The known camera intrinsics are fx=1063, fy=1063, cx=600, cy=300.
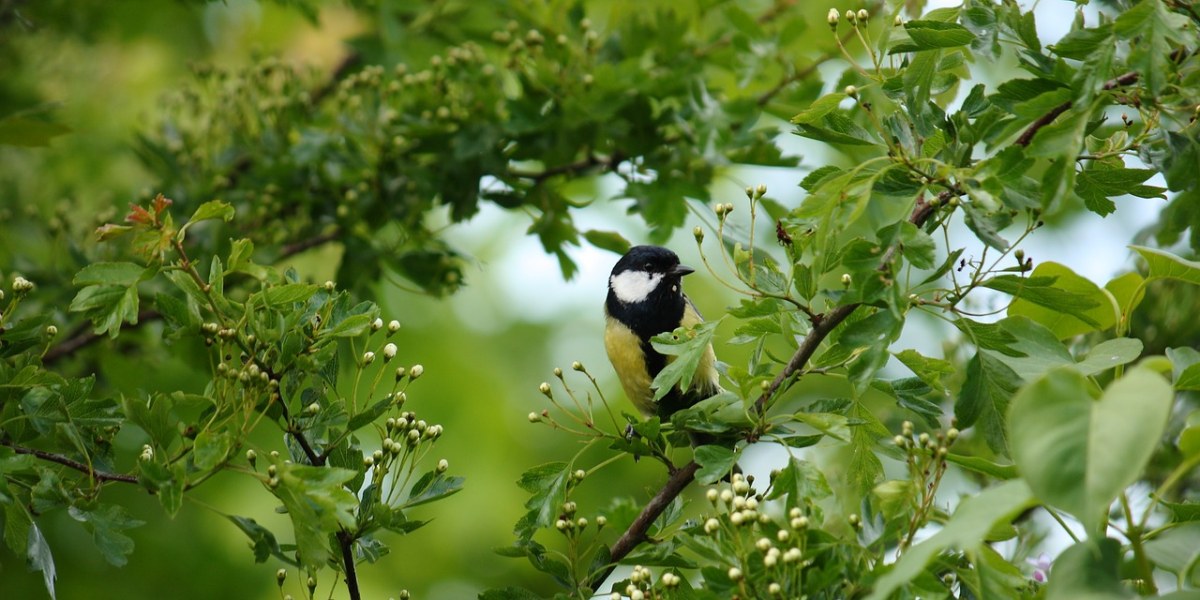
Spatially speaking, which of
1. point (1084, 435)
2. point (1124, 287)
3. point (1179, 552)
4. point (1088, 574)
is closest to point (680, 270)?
point (1124, 287)

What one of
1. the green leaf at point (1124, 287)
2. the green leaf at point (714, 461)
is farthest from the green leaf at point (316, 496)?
the green leaf at point (1124, 287)

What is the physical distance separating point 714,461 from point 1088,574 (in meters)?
0.87

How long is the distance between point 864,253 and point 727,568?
0.65m

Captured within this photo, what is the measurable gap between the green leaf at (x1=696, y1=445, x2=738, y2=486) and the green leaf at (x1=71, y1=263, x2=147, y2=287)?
1.24m

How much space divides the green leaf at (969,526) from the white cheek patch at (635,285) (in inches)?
106

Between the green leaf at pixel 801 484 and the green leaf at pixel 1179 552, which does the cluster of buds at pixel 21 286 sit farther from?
the green leaf at pixel 1179 552

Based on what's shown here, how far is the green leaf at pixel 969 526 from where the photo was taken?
1.43 m

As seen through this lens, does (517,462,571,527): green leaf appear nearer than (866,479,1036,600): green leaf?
No

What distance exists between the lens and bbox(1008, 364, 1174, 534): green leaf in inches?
51.4

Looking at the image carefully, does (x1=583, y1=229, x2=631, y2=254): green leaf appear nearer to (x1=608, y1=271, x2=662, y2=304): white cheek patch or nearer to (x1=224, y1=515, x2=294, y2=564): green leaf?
(x1=608, y1=271, x2=662, y2=304): white cheek patch

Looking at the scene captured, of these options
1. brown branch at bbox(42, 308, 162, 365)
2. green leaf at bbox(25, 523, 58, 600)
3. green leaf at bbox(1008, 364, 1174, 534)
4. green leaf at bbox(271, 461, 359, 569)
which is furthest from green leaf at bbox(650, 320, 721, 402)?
brown branch at bbox(42, 308, 162, 365)

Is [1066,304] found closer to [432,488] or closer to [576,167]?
[432,488]

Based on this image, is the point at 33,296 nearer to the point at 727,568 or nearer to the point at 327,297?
the point at 327,297

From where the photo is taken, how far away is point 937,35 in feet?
6.64
